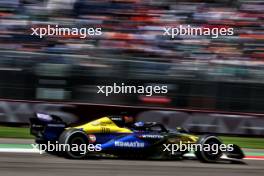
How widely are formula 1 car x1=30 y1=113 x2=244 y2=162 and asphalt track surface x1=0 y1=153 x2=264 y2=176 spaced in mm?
196

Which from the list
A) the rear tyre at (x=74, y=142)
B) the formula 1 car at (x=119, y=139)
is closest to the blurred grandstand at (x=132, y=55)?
the formula 1 car at (x=119, y=139)

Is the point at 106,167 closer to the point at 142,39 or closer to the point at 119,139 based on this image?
the point at 119,139

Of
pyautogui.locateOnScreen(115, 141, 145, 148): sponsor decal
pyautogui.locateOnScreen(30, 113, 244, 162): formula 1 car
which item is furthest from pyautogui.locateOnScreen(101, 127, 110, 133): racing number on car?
pyautogui.locateOnScreen(115, 141, 145, 148): sponsor decal

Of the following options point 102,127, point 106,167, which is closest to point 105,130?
point 102,127

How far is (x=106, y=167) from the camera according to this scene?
7.66 m

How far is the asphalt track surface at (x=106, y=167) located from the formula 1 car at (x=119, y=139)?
7.7 inches

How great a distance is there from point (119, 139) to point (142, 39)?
549cm

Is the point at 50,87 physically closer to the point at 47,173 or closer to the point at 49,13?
the point at 49,13

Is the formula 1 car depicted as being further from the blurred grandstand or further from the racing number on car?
the blurred grandstand

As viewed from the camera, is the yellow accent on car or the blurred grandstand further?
the blurred grandstand

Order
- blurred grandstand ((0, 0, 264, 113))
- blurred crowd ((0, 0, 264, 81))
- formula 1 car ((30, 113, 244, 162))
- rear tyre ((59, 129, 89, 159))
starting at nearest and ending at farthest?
1. rear tyre ((59, 129, 89, 159))
2. formula 1 car ((30, 113, 244, 162))
3. blurred grandstand ((0, 0, 264, 113))
4. blurred crowd ((0, 0, 264, 81))

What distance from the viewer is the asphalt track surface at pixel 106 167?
7058mm

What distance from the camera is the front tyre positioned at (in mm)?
8883

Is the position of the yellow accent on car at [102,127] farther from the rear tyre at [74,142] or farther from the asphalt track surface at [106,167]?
the asphalt track surface at [106,167]
